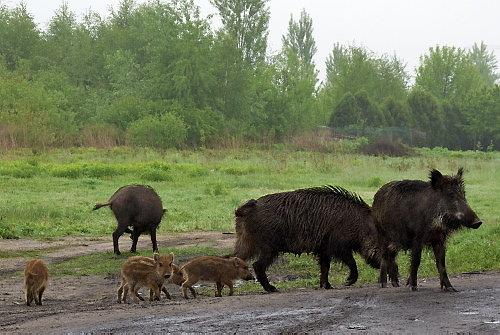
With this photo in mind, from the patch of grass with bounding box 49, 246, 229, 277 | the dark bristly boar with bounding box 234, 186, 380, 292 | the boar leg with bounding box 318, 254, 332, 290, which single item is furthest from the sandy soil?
the boar leg with bounding box 318, 254, 332, 290

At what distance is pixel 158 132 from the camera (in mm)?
50312

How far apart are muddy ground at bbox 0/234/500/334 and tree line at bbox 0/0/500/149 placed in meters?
36.8

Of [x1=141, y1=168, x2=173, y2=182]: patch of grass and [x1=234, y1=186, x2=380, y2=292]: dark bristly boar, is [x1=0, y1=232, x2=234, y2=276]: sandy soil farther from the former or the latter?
[x1=141, y1=168, x2=173, y2=182]: patch of grass

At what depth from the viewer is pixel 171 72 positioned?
5809 cm

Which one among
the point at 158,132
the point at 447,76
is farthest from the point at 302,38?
the point at 158,132

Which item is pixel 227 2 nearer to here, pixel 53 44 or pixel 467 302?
pixel 53 44

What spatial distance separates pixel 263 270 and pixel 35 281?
2833mm

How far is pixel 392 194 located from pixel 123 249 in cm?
711

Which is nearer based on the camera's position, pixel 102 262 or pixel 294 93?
pixel 102 262

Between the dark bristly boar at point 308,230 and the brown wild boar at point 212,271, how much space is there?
296 millimetres

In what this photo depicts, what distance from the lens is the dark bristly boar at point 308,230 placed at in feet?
36.9

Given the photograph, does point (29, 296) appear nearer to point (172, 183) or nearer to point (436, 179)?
point (436, 179)

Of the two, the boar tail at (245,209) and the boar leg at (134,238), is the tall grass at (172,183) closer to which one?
the boar leg at (134,238)

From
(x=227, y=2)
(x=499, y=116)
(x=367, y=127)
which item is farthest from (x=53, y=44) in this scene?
(x=499, y=116)
